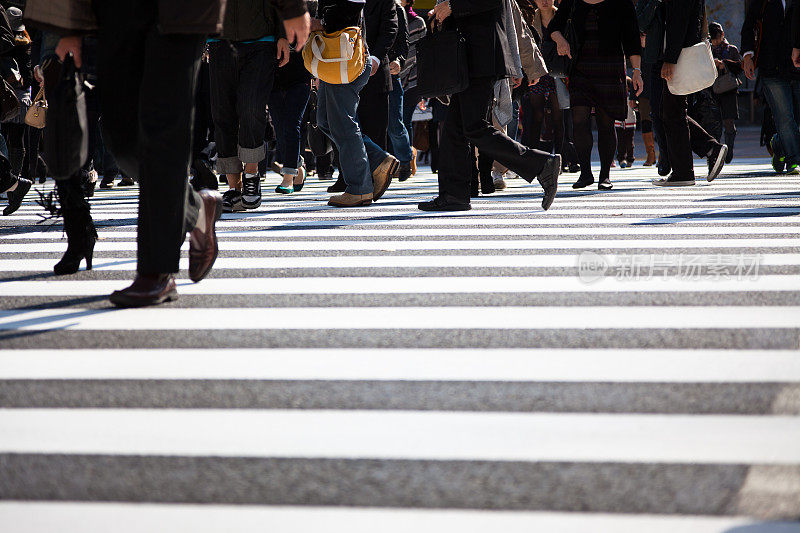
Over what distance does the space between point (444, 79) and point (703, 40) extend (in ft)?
14.2

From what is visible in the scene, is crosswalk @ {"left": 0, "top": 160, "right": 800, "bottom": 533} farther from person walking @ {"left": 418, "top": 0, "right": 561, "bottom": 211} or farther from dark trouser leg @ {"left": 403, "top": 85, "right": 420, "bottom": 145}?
dark trouser leg @ {"left": 403, "top": 85, "right": 420, "bottom": 145}

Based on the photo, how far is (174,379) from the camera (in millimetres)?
3039

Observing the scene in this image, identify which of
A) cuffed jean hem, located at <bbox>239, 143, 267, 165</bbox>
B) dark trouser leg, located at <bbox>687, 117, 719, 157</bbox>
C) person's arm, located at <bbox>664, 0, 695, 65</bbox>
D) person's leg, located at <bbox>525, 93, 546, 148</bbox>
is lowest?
person's leg, located at <bbox>525, 93, 546, 148</bbox>

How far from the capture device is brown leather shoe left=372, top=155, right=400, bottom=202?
930 cm

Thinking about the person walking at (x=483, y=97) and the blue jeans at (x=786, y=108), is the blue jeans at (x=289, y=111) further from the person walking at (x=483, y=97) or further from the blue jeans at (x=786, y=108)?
the blue jeans at (x=786, y=108)

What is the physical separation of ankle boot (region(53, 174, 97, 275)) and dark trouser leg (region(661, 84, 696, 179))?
691cm

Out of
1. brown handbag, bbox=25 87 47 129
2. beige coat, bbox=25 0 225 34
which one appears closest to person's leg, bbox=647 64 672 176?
brown handbag, bbox=25 87 47 129

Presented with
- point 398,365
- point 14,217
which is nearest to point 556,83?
point 14,217

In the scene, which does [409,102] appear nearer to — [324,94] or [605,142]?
[605,142]

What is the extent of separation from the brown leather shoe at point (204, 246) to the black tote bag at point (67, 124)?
22.8 inches

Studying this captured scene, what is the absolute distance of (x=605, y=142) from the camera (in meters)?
10.5

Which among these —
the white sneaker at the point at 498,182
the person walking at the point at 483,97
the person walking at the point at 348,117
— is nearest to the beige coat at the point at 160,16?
the person walking at the point at 483,97

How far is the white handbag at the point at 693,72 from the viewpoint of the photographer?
10070 millimetres

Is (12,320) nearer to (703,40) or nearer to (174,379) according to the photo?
(174,379)
